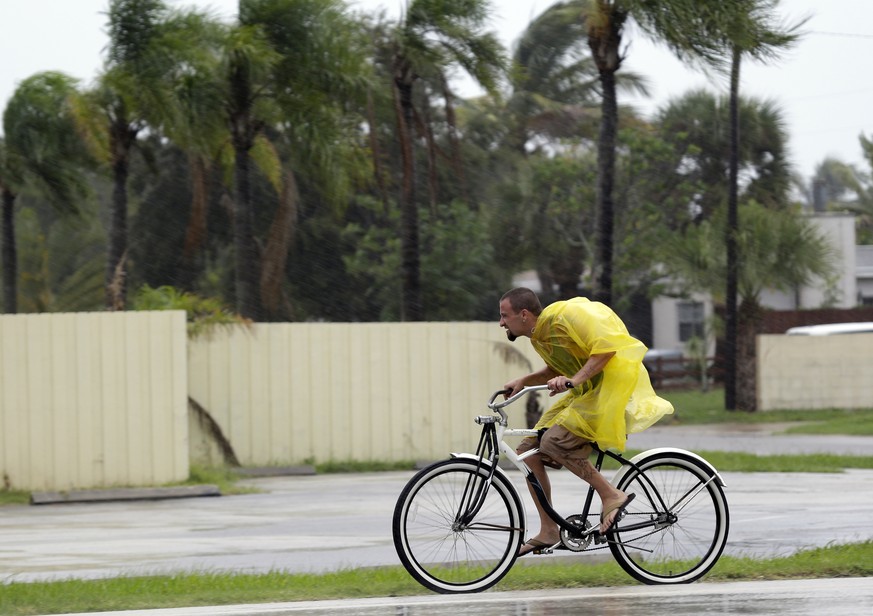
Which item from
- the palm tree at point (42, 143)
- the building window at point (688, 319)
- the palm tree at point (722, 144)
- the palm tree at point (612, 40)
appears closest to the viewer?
the palm tree at point (612, 40)

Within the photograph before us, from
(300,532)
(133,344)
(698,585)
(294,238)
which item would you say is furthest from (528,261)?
(698,585)

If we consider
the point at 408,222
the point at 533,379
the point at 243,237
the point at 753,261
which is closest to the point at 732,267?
the point at 753,261

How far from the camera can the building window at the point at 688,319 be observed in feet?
168

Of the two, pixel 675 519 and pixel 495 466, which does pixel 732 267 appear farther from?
pixel 495 466

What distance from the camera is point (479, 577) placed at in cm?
735

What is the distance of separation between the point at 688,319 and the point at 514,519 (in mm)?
45181

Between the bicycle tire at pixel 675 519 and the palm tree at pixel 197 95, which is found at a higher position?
the palm tree at pixel 197 95

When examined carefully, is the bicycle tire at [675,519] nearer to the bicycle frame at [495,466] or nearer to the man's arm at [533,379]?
the bicycle frame at [495,466]

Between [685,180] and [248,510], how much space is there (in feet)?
101

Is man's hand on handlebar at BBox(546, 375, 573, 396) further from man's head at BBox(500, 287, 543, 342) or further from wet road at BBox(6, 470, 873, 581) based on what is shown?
wet road at BBox(6, 470, 873, 581)

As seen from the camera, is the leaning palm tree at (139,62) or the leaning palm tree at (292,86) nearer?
the leaning palm tree at (292,86)

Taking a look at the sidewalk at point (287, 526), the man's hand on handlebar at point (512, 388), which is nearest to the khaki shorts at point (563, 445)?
the man's hand on handlebar at point (512, 388)

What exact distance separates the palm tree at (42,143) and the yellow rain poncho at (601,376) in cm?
2040

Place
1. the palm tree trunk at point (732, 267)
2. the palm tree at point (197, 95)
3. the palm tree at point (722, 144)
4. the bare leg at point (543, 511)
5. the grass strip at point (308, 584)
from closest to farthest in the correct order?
the grass strip at point (308, 584) < the bare leg at point (543, 511) < the palm tree at point (197, 95) < the palm tree trunk at point (732, 267) < the palm tree at point (722, 144)
